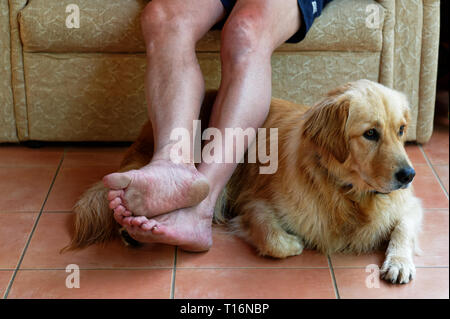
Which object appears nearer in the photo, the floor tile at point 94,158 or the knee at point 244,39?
the knee at point 244,39

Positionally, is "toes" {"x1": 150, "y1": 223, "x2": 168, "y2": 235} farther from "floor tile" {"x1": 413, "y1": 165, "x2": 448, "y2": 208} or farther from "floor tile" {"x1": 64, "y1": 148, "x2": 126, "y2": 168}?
"floor tile" {"x1": 413, "y1": 165, "x2": 448, "y2": 208}

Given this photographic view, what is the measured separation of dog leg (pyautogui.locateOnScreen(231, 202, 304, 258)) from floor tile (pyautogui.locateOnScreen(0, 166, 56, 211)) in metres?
0.79

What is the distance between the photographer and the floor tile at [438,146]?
2.73 meters

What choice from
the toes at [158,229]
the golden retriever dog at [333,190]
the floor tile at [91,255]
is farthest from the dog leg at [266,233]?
the toes at [158,229]

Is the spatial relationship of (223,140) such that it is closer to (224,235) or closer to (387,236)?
(224,235)

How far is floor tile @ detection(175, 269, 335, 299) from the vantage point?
6.13 ft

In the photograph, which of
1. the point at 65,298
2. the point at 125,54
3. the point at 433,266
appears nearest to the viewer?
the point at 65,298

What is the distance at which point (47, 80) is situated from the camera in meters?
2.65

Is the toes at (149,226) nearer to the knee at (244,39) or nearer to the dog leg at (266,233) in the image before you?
the dog leg at (266,233)

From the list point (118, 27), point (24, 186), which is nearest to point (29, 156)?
point (24, 186)

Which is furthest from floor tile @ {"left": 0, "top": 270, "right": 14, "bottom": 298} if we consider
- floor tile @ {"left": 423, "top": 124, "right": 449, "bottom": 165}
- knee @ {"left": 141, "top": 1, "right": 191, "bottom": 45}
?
floor tile @ {"left": 423, "top": 124, "right": 449, "bottom": 165}

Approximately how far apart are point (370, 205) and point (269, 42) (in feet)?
2.15

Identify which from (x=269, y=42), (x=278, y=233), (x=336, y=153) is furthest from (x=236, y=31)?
(x=278, y=233)

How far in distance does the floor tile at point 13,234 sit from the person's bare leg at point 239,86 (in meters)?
0.49
